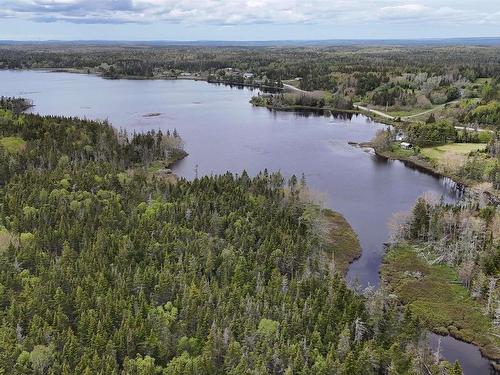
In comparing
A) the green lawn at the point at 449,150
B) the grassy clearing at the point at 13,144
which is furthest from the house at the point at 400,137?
the grassy clearing at the point at 13,144

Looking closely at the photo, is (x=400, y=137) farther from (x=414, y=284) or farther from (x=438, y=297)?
(x=438, y=297)

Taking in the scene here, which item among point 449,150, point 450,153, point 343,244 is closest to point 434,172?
point 450,153

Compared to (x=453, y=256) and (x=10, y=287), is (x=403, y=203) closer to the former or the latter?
(x=453, y=256)

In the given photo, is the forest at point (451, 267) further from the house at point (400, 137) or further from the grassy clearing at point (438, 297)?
the house at point (400, 137)

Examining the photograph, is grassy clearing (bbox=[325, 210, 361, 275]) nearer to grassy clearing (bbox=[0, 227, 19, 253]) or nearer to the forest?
the forest

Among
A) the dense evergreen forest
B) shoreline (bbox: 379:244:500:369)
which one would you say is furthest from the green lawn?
the dense evergreen forest
